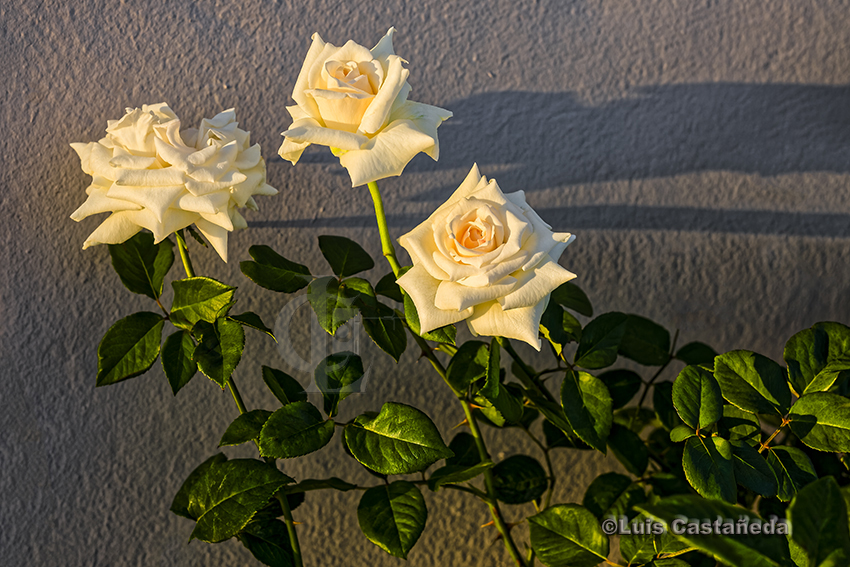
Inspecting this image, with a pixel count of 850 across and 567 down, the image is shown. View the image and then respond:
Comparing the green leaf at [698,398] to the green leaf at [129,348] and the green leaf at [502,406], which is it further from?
the green leaf at [129,348]

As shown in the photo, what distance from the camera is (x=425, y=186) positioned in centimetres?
60

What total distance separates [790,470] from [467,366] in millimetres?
245

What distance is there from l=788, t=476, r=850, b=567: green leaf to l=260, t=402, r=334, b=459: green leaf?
0.29 metres

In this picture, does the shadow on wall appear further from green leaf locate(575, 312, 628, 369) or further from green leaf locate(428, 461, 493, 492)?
green leaf locate(428, 461, 493, 492)

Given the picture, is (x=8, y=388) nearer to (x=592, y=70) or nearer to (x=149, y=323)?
(x=149, y=323)

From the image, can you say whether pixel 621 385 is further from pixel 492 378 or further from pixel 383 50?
pixel 383 50

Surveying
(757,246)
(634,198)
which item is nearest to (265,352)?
(634,198)

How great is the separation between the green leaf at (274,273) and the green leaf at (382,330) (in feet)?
0.20

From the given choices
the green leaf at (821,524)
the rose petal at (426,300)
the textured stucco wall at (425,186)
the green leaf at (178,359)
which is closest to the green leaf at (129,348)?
the green leaf at (178,359)

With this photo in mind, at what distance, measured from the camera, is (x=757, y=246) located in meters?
0.63

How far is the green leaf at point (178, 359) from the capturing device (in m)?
0.43

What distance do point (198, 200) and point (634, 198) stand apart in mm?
457

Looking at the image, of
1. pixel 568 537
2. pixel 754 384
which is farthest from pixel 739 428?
pixel 568 537

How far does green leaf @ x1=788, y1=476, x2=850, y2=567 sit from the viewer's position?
0.76ft
